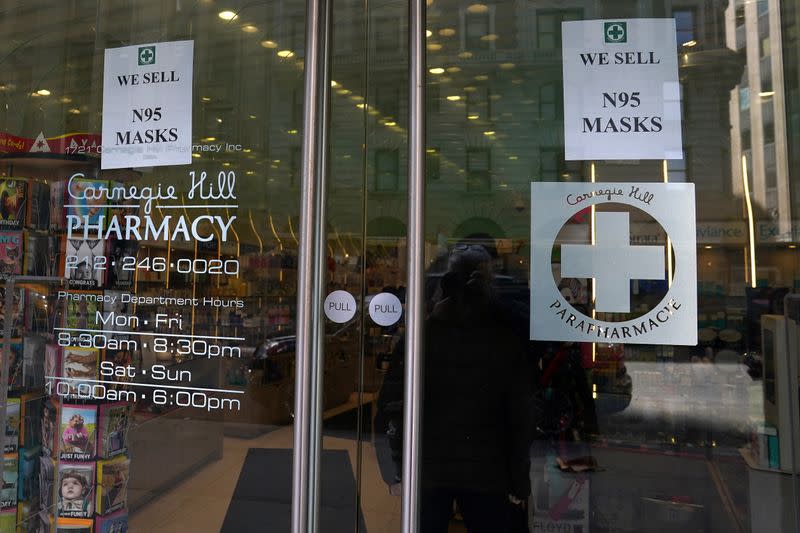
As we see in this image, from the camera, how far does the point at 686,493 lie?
217 centimetres

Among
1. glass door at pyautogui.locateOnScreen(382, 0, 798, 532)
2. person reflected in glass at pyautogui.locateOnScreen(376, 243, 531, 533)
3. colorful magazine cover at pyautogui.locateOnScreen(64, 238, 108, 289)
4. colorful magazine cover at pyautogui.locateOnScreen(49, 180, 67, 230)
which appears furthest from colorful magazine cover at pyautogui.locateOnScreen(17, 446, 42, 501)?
glass door at pyautogui.locateOnScreen(382, 0, 798, 532)

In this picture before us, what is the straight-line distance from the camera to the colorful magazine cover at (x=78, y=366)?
2.55m

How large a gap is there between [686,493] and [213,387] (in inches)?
65.3

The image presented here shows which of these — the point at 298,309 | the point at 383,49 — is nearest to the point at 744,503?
the point at 298,309

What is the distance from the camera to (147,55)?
103 inches

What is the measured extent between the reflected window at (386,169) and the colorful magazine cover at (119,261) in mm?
992

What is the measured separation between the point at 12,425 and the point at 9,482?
0.23 meters

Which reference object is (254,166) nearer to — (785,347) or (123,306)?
(123,306)

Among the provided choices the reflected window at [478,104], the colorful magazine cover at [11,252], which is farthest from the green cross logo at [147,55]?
the reflected window at [478,104]

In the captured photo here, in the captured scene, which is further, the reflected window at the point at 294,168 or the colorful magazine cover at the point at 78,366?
the colorful magazine cover at the point at 78,366

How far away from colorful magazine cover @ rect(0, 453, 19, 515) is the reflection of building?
9.41 feet

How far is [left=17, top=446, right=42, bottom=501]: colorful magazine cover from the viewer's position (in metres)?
2.63

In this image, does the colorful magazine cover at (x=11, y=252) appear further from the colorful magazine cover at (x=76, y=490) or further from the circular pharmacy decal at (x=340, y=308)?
the circular pharmacy decal at (x=340, y=308)

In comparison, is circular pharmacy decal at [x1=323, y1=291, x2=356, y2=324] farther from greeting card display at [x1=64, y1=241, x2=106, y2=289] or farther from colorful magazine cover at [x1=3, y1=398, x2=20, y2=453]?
colorful magazine cover at [x1=3, y1=398, x2=20, y2=453]
